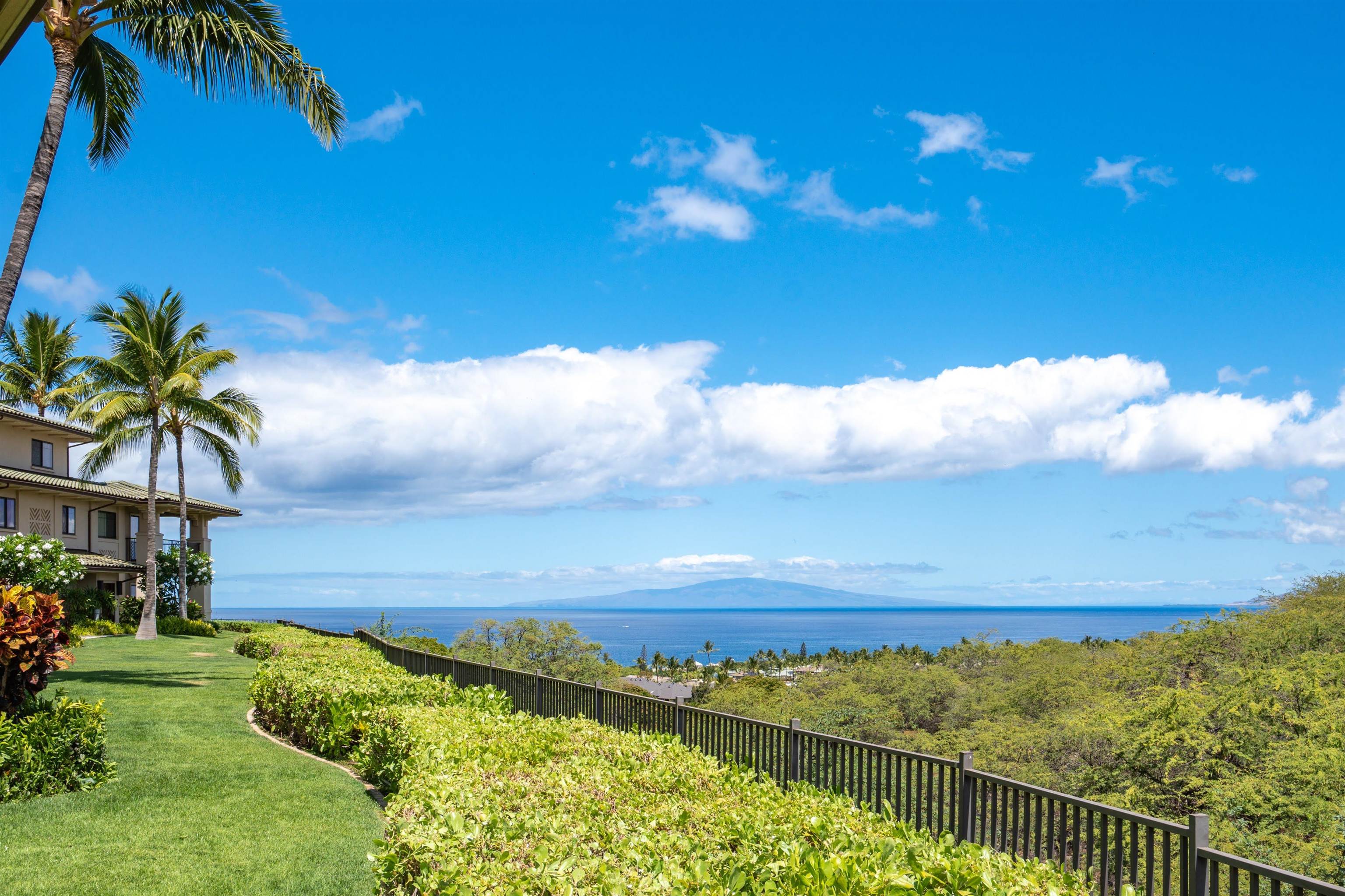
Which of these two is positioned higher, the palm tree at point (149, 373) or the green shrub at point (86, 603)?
the palm tree at point (149, 373)

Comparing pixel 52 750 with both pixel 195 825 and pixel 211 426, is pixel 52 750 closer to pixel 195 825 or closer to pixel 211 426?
pixel 195 825

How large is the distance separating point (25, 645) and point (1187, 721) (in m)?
16.0

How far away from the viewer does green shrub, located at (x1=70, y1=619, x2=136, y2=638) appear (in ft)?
105

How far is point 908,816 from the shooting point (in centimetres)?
623

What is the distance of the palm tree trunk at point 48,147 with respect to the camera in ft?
39.8

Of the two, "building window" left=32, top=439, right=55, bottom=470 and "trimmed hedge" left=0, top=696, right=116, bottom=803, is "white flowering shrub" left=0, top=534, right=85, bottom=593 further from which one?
"building window" left=32, top=439, right=55, bottom=470

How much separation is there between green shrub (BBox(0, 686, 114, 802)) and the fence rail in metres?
4.99

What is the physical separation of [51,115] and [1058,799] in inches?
582

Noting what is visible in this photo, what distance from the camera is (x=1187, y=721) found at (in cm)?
1427

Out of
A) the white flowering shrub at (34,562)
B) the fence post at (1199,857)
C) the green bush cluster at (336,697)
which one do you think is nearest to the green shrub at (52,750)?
the green bush cluster at (336,697)

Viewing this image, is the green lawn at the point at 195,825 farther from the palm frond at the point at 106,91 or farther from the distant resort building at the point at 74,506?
the distant resort building at the point at 74,506

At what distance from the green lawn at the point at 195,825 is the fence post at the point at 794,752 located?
3349mm

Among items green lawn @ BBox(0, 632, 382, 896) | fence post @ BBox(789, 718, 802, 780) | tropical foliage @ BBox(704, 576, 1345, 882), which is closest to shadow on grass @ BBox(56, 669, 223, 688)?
green lawn @ BBox(0, 632, 382, 896)

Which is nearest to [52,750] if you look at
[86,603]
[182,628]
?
[86,603]
